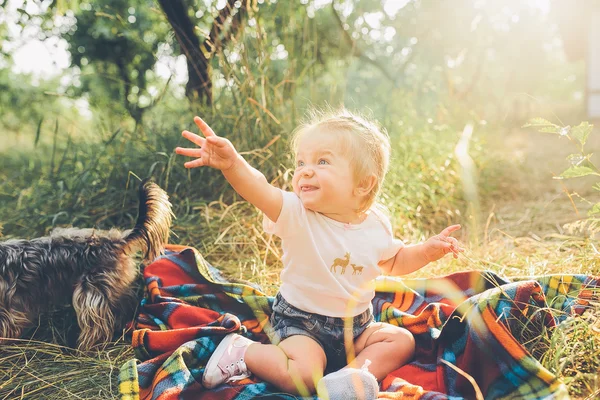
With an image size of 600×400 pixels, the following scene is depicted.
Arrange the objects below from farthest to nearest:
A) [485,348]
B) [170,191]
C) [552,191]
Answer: [552,191] < [170,191] < [485,348]

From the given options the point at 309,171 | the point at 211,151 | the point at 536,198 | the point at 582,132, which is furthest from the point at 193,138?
the point at 536,198

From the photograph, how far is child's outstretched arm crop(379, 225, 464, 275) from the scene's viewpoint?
6.97 ft

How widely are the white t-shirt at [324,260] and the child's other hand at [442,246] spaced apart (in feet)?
0.72

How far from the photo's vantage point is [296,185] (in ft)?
6.84

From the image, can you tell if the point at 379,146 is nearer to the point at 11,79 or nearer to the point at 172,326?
the point at 172,326

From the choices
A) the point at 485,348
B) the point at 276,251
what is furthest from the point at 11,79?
the point at 485,348

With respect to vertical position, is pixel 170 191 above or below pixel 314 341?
above

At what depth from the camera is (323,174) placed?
2.00 meters

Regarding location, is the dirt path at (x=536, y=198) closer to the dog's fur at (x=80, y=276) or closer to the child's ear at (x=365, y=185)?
the child's ear at (x=365, y=185)

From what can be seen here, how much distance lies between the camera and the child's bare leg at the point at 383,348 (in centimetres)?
202

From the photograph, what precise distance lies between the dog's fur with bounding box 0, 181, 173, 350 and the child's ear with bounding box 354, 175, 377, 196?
3.70 ft

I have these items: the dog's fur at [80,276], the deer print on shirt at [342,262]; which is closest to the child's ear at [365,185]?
the deer print on shirt at [342,262]

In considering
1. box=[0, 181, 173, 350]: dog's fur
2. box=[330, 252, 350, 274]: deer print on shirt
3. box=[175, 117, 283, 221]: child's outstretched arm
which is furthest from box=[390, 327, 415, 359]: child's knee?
box=[0, 181, 173, 350]: dog's fur

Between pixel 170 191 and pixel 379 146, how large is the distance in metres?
2.04
